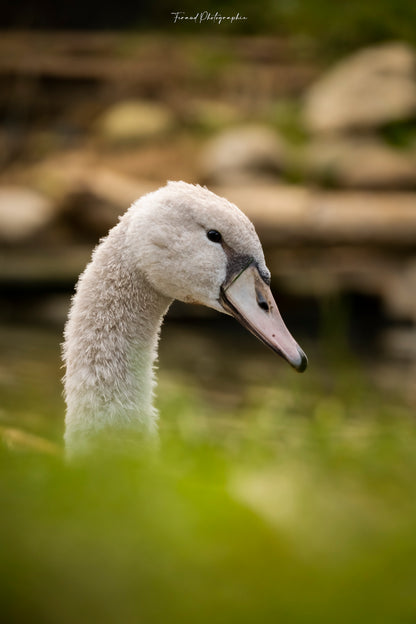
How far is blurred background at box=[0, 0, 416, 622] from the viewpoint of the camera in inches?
175

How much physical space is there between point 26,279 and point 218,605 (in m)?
8.91

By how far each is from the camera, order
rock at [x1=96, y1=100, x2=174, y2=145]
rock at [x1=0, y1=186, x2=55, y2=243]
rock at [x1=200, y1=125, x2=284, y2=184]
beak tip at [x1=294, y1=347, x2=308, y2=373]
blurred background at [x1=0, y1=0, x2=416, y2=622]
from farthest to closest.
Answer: rock at [x1=96, y1=100, x2=174, y2=145] → rock at [x1=200, y1=125, x2=284, y2=184] → rock at [x1=0, y1=186, x2=55, y2=243] → blurred background at [x1=0, y1=0, x2=416, y2=622] → beak tip at [x1=294, y1=347, x2=308, y2=373]

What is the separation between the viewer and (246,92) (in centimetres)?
1292

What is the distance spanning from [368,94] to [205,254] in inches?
367

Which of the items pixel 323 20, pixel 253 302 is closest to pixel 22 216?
pixel 323 20

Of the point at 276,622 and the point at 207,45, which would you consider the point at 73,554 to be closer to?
the point at 276,622

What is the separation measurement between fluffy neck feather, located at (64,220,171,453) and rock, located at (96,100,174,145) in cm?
962

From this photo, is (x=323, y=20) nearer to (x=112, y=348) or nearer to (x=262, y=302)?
(x=262, y=302)

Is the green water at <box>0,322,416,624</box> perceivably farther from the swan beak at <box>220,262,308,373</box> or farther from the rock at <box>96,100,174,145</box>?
the rock at <box>96,100,174,145</box>

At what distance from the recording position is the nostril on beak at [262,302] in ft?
8.43

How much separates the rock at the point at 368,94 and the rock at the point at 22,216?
3.73 metres

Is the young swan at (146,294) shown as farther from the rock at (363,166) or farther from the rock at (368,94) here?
the rock at (368,94)

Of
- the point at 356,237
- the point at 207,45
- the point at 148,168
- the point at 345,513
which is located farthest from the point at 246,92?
the point at 345,513

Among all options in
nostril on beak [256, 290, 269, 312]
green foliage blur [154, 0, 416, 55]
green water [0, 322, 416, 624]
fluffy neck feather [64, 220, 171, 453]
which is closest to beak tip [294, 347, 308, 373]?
nostril on beak [256, 290, 269, 312]
